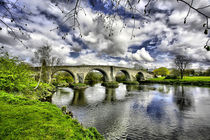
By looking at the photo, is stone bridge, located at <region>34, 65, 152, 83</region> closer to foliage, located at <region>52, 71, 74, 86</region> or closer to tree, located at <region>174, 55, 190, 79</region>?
foliage, located at <region>52, 71, 74, 86</region>

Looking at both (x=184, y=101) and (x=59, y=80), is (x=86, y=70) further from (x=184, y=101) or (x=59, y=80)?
(x=184, y=101)

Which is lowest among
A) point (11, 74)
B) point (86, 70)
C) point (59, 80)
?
point (59, 80)

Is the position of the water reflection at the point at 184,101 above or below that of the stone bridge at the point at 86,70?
below

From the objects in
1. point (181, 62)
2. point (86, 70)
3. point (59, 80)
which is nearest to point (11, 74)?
point (59, 80)

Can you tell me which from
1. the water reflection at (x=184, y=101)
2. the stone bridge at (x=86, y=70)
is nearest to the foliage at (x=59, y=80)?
the stone bridge at (x=86, y=70)

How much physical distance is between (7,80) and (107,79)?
38.9m

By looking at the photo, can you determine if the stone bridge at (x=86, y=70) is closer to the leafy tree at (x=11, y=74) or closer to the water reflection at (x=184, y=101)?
the leafy tree at (x=11, y=74)

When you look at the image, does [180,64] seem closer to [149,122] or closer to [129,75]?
[129,75]

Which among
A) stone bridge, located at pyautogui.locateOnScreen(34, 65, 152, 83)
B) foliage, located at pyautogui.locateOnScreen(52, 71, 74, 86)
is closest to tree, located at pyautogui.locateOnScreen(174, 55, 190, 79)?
stone bridge, located at pyautogui.locateOnScreen(34, 65, 152, 83)

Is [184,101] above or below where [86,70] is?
below

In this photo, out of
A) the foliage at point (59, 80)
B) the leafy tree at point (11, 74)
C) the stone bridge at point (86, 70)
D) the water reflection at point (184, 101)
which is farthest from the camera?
the stone bridge at point (86, 70)

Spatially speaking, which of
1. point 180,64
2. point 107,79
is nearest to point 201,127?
point 107,79

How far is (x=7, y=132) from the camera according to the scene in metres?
2.14

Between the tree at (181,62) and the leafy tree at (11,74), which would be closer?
the leafy tree at (11,74)
